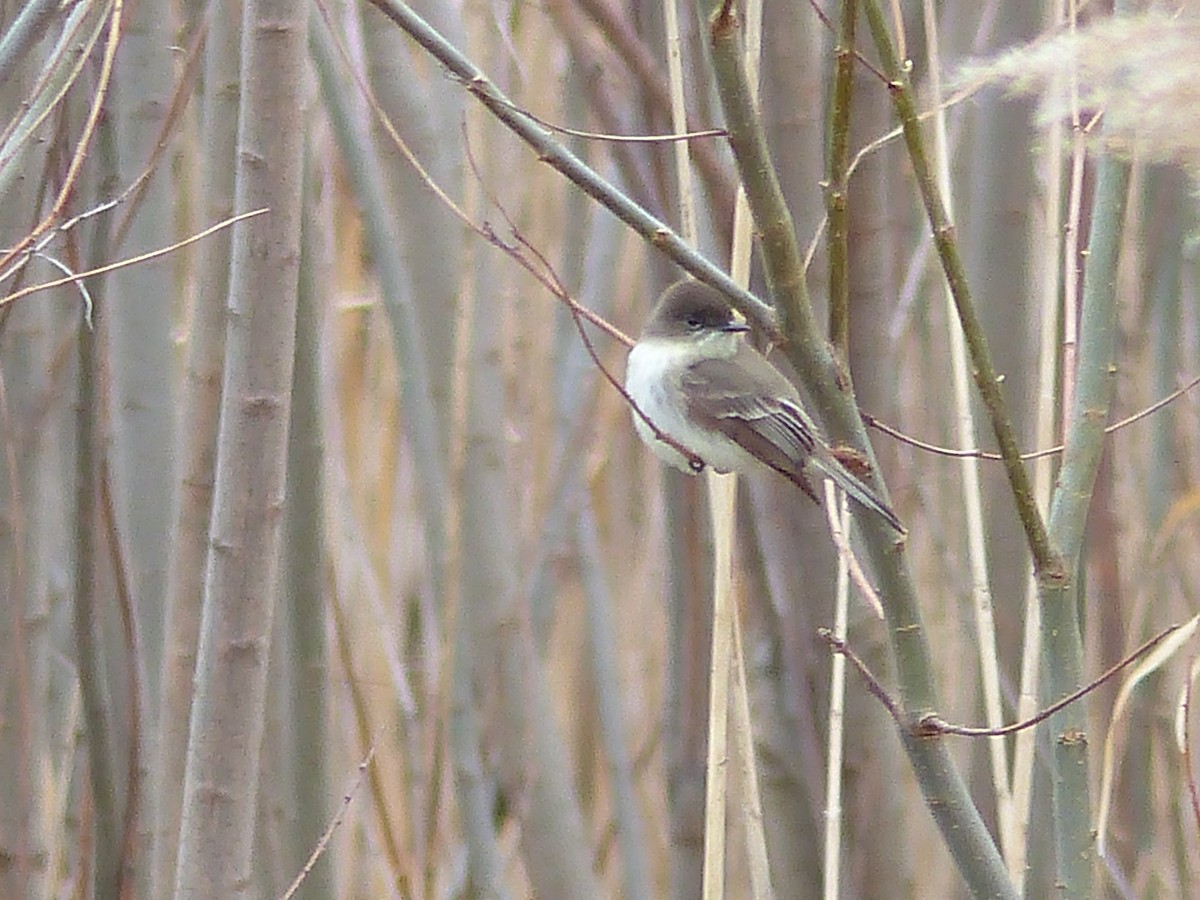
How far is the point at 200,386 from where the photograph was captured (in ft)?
3.35

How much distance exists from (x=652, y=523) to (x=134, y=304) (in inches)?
29.0

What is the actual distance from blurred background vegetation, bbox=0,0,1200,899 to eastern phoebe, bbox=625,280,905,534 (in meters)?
0.04

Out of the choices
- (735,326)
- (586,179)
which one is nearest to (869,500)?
(586,179)

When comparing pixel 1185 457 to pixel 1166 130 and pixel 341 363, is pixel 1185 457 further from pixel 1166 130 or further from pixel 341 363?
pixel 1166 130

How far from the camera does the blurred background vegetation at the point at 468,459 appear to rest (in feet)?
3.05

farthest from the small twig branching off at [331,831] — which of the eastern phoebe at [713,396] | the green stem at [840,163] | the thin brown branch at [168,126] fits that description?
the green stem at [840,163]

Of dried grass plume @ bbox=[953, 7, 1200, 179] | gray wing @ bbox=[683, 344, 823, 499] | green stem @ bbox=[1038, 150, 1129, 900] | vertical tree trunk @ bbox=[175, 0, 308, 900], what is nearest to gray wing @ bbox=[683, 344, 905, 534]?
gray wing @ bbox=[683, 344, 823, 499]

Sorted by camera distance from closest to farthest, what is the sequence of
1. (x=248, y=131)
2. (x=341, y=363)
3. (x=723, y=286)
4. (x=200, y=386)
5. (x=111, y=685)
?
(x=723, y=286)
(x=248, y=131)
(x=200, y=386)
(x=111, y=685)
(x=341, y=363)

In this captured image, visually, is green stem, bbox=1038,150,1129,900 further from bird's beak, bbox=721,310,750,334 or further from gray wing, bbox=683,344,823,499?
bird's beak, bbox=721,310,750,334

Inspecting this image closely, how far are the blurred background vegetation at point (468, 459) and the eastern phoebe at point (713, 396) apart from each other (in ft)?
0.13

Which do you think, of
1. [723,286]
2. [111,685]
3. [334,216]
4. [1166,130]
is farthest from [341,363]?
[1166,130]

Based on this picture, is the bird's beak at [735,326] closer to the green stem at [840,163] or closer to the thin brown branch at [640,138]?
the thin brown branch at [640,138]

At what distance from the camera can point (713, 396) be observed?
1223 mm

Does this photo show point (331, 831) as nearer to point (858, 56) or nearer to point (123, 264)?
point (123, 264)
